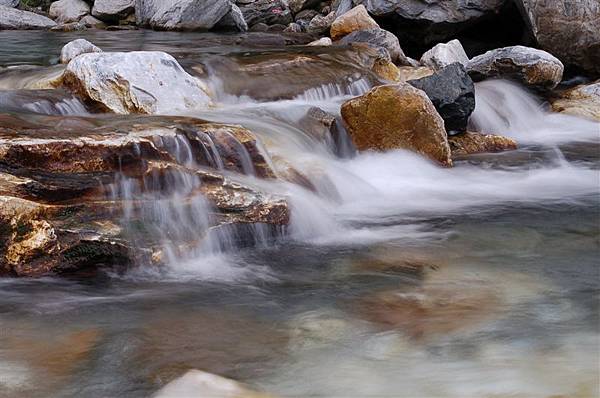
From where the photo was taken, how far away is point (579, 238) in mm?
5281

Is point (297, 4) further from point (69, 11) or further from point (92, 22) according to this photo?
point (69, 11)

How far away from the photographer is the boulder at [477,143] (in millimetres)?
8250

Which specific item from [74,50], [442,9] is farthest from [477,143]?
[442,9]

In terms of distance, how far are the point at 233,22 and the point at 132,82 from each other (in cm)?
1213

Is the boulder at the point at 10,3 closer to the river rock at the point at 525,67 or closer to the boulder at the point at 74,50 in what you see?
the boulder at the point at 74,50

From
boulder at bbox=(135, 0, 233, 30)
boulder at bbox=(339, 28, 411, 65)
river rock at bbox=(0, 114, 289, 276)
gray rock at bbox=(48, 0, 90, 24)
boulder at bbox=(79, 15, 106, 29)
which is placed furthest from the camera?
gray rock at bbox=(48, 0, 90, 24)

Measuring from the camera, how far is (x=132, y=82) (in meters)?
7.05

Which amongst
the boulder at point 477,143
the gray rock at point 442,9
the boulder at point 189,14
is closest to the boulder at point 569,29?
the gray rock at point 442,9

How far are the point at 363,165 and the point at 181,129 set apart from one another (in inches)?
99.2

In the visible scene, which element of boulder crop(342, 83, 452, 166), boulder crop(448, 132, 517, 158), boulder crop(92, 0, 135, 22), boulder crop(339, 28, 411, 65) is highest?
boulder crop(92, 0, 135, 22)

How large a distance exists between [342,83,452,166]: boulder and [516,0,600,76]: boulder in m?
5.98

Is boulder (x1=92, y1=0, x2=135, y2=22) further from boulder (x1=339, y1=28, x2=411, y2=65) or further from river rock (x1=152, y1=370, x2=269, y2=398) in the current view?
river rock (x1=152, y1=370, x2=269, y2=398)

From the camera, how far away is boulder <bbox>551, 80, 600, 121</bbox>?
1050 centimetres

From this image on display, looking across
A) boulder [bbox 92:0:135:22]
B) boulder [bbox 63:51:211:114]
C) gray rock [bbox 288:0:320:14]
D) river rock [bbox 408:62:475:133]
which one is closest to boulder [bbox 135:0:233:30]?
boulder [bbox 92:0:135:22]
